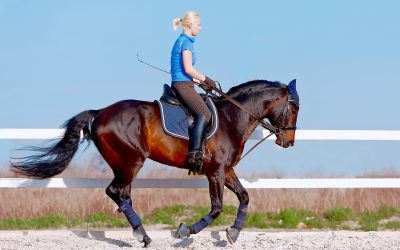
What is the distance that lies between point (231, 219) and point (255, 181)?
4.51 ft

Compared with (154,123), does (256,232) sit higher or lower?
lower

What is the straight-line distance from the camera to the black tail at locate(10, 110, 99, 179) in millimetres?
10008

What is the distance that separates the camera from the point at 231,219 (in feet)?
41.6

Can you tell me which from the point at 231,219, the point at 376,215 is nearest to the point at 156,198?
the point at 231,219

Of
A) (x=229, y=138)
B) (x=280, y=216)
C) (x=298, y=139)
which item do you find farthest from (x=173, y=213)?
(x=229, y=138)

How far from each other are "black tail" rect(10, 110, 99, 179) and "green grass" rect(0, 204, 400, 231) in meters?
1.51

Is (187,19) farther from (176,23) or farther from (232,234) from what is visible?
(232,234)

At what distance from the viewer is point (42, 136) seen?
10969 millimetres

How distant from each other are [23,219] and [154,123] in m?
3.57

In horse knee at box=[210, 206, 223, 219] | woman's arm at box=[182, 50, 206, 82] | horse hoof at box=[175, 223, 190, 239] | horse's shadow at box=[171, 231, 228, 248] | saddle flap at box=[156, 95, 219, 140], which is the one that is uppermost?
woman's arm at box=[182, 50, 206, 82]

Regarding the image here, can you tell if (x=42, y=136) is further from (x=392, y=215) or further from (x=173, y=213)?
(x=392, y=215)

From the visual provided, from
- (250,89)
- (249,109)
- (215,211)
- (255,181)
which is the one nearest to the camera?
(215,211)

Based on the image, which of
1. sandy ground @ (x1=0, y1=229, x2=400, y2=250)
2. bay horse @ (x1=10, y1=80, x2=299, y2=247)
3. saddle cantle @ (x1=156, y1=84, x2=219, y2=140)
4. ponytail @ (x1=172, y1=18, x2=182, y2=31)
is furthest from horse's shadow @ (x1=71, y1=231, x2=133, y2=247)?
ponytail @ (x1=172, y1=18, x2=182, y2=31)

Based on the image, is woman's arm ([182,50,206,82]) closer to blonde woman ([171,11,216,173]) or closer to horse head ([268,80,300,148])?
blonde woman ([171,11,216,173])
